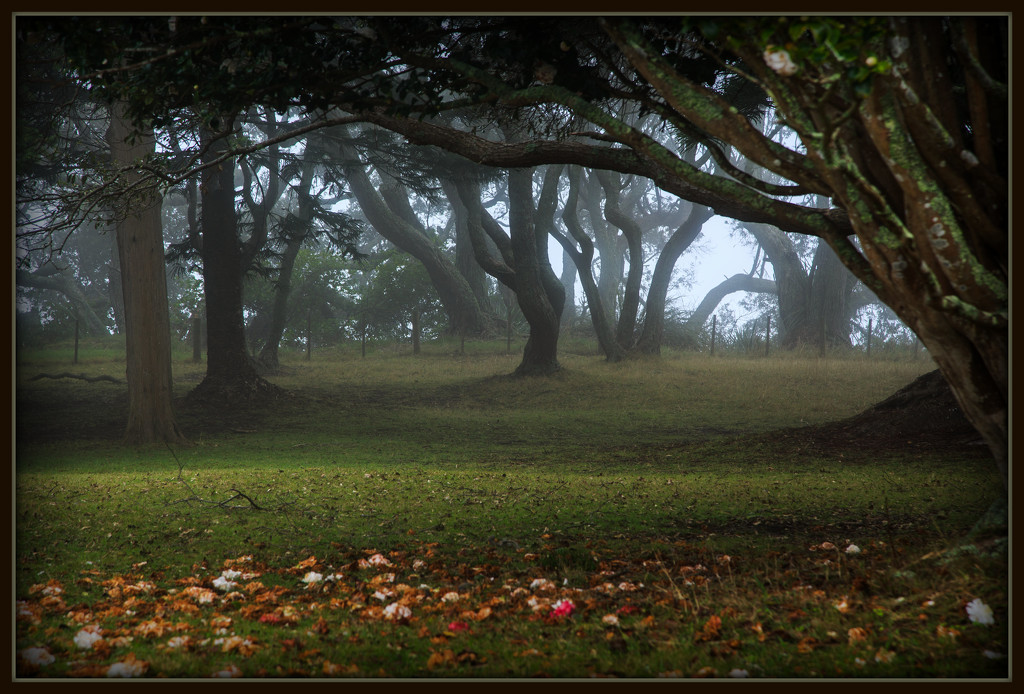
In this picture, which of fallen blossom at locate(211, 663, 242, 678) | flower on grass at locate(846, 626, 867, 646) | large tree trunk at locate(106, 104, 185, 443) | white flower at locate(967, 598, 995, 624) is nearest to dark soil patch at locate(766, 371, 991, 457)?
white flower at locate(967, 598, 995, 624)

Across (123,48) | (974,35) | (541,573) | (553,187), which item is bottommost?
(541,573)

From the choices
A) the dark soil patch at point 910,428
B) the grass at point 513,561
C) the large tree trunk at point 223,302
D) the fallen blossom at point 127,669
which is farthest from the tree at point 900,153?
the large tree trunk at point 223,302

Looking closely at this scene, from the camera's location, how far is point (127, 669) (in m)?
2.89

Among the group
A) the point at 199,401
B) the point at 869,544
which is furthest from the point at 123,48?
the point at 199,401

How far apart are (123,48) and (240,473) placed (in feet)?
15.2

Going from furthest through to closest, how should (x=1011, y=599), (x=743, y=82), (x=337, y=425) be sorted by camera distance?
(x=337, y=425), (x=743, y=82), (x=1011, y=599)

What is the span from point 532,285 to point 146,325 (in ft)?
29.2

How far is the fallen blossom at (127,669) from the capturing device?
9.47ft

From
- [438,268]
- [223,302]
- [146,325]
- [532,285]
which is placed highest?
[438,268]

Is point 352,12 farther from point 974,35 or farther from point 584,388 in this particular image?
point 584,388

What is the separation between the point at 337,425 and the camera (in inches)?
537

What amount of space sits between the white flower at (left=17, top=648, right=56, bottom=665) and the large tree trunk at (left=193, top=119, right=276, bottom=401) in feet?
40.0

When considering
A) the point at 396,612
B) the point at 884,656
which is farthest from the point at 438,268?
the point at 884,656

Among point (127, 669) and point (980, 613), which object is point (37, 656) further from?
point (980, 613)
